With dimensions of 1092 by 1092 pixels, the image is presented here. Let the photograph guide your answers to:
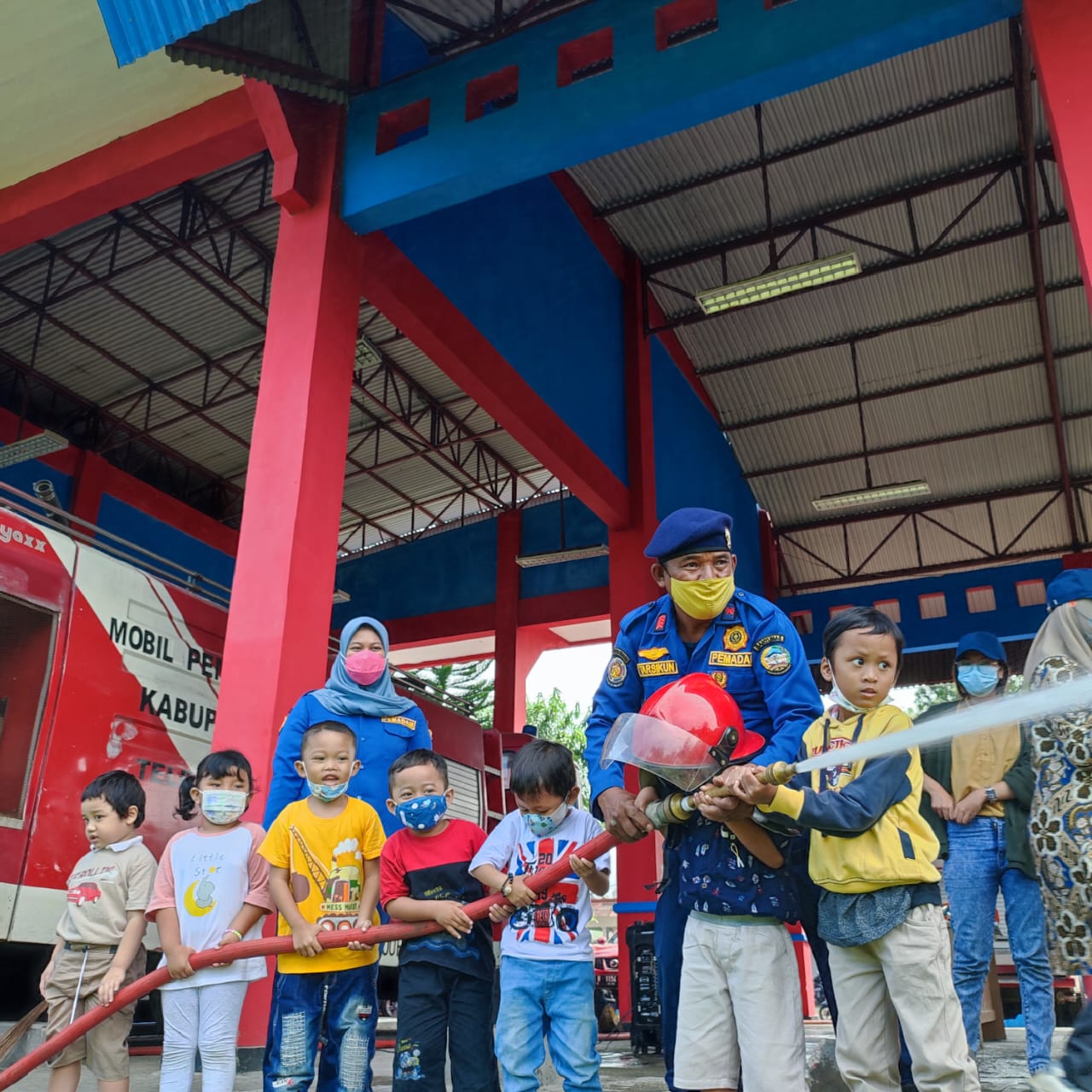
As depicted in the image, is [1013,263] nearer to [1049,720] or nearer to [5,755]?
[1049,720]

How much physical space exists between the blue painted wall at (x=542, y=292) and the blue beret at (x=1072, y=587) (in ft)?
19.0

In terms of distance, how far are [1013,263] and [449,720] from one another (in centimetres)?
805

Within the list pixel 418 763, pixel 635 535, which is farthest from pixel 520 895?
pixel 635 535

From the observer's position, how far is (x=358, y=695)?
3.86 meters

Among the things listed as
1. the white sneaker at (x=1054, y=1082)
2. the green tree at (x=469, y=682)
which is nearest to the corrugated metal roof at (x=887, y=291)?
the white sneaker at (x=1054, y=1082)

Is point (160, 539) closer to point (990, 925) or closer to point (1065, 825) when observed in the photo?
point (990, 925)

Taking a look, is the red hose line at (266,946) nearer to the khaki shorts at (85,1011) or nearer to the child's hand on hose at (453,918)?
the child's hand on hose at (453,918)

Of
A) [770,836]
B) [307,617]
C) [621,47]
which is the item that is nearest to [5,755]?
[307,617]

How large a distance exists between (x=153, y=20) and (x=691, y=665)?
4119mm

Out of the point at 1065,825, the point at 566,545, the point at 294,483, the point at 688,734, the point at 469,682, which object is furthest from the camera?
the point at 469,682

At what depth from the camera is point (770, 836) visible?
7.74ft

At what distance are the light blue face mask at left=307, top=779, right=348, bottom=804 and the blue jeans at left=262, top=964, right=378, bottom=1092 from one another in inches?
21.1

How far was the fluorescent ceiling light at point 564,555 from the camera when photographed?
14.3 metres

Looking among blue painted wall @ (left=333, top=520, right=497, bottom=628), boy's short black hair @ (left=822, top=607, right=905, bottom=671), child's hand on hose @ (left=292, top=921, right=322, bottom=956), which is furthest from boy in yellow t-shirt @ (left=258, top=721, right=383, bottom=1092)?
blue painted wall @ (left=333, top=520, right=497, bottom=628)
